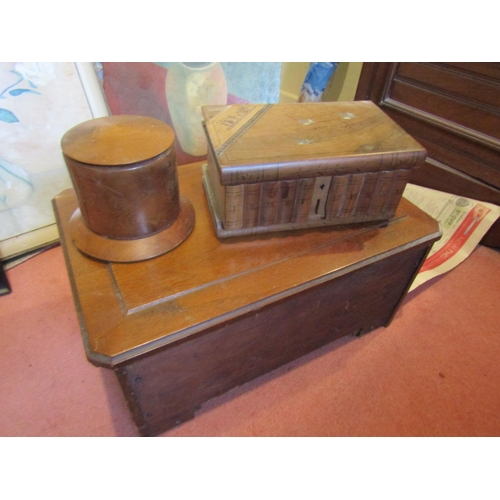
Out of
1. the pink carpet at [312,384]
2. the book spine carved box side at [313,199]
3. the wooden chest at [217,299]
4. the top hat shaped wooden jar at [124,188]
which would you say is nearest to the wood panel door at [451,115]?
the pink carpet at [312,384]

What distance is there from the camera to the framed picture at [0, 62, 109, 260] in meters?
0.88

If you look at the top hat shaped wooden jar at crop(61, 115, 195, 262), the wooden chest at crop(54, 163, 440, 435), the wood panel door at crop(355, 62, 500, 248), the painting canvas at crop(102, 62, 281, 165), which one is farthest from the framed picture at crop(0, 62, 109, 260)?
the wood panel door at crop(355, 62, 500, 248)

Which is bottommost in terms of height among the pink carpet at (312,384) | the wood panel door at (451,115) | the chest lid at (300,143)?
the pink carpet at (312,384)

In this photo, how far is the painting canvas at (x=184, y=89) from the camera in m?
1.01

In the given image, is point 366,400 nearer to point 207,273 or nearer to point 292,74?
point 207,273

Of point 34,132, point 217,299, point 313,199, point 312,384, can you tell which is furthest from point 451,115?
point 34,132

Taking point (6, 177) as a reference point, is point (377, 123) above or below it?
above

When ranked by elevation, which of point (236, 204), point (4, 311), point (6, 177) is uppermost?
point (236, 204)

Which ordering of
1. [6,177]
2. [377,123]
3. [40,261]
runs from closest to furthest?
[377,123] < [6,177] < [40,261]

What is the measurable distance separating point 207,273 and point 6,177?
741mm

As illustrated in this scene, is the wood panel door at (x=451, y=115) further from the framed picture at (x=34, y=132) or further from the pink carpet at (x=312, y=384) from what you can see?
the framed picture at (x=34, y=132)

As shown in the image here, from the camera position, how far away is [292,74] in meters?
1.81

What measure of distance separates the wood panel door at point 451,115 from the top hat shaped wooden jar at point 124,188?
3.51ft

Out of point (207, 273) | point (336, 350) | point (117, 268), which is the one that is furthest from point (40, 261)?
point (336, 350)
